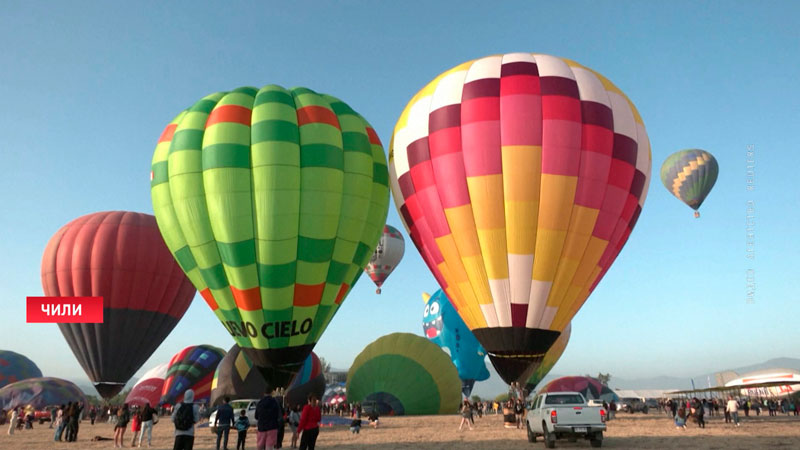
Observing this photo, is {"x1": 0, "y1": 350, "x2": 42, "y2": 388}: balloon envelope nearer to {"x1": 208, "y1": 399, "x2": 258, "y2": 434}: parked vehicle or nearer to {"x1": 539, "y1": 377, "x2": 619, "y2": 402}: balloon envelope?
{"x1": 208, "y1": 399, "x2": 258, "y2": 434}: parked vehicle

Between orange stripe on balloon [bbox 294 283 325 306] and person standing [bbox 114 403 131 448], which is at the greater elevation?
orange stripe on balloon [bbox 294 283 325 306]

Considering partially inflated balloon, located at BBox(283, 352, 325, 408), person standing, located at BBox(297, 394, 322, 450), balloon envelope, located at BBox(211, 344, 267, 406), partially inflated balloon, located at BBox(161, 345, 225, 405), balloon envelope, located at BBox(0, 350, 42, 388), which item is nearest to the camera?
person standing, located at BBox(297, 394, 322, 450)

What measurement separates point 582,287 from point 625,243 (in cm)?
283

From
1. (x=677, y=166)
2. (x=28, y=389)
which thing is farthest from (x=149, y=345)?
(x=677, y=166)

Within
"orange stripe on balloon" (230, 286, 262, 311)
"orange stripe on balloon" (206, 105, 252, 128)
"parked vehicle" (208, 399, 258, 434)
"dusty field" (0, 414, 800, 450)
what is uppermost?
"orange stripe on balloon" (206, 105, 252, 128)

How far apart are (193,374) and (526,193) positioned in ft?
87.2

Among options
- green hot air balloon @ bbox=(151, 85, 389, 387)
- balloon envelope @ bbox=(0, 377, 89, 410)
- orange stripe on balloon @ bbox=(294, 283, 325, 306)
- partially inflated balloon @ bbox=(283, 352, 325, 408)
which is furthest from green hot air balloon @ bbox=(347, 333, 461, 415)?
balloon envelope @ bbox=(0, 377, 89, 410)

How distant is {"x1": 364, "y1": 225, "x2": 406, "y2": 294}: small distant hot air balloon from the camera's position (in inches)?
1789

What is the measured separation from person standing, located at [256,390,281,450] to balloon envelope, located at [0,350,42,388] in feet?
137

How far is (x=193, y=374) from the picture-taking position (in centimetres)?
3625

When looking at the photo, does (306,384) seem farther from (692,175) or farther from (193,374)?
(692,175)

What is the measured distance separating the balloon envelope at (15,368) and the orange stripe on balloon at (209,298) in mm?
34232

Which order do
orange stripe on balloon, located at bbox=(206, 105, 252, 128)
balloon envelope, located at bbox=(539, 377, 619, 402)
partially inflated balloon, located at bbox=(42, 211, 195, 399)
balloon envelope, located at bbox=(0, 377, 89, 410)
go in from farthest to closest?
1. balloon envelope, located at bbox=(539, 377, 619, 402)
2. balloon envelope, located at bbox=(0, 377, 89, 410)
3. partially inflated balloon, located at bbox=(42, 211, 195, 399)
4. orange stripe on balloon, located at bbox=(206, 105, 252, 128)

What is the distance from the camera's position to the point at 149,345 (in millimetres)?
29359
